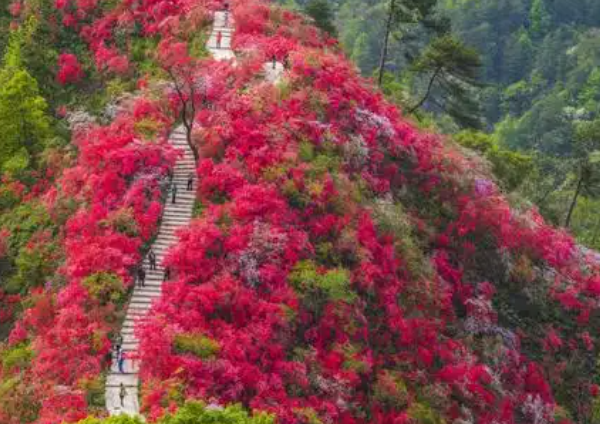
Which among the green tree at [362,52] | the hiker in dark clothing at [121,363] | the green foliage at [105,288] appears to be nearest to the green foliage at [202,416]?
the hiker in dark clothing at [121,363]

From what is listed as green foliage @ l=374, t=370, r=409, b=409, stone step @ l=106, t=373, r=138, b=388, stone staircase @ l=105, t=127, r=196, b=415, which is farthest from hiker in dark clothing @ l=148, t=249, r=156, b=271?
green foliage @ l=374, t=370, r=409, b=409

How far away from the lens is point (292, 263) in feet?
115

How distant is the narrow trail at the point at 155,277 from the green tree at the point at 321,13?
28.2 ft

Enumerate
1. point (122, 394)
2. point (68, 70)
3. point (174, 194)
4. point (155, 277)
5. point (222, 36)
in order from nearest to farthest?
point (122, 394) → point (155, 277) → point (174, 194) → point (68, 70) → point (222, 36)

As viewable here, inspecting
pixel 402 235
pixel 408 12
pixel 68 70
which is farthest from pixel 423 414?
pixel 68 70

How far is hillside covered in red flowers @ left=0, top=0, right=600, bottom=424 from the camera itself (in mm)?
31047

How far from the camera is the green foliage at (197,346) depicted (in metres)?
30.1

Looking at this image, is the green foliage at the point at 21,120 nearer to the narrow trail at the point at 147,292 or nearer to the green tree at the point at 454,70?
the narrow trail at the point at 147,292

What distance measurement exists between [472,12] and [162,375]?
149m

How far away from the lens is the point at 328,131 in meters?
41.8

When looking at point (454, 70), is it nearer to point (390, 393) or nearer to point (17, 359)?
point (390, 393)

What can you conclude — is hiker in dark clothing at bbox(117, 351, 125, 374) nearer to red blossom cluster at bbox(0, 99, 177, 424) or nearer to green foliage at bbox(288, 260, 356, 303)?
red blossom cluster at bbox(0, 99, 177, 424)

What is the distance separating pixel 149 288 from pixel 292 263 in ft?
21.2

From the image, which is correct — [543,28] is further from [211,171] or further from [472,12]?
[211,171]
